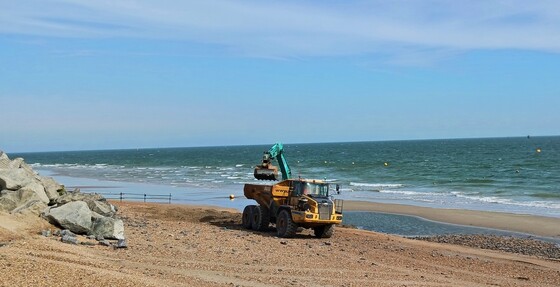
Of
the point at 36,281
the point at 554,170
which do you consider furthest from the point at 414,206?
the point at 554,170

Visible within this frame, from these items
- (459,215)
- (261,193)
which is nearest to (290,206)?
(261,193)

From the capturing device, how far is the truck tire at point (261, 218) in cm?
2375

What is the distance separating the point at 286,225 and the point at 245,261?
20.1ft

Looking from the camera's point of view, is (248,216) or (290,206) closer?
(290,206)

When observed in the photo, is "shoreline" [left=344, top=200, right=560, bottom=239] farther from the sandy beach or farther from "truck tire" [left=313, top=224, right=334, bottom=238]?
"truck tire" [left=313, top=224, right=334, bottom=238]

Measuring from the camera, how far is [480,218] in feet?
98.0

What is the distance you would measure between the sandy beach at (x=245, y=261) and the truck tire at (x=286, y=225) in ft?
1.56

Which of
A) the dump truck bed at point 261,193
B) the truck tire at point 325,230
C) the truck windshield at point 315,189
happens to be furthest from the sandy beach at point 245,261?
the dump truck bed at point 261,193

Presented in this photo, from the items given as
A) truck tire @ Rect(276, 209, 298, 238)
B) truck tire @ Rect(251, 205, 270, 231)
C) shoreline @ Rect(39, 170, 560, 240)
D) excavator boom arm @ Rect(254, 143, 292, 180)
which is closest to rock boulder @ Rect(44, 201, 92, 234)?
truck tire @ Rect(276, 209, 298, 238)

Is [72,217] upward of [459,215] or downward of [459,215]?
upward

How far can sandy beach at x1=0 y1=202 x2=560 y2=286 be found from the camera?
12.0m

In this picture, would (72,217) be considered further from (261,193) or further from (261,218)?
(261,193)

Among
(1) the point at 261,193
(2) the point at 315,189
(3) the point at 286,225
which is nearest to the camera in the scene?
(3) the point at 286,225

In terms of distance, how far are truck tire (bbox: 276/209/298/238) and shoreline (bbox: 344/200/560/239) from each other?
989 cm
